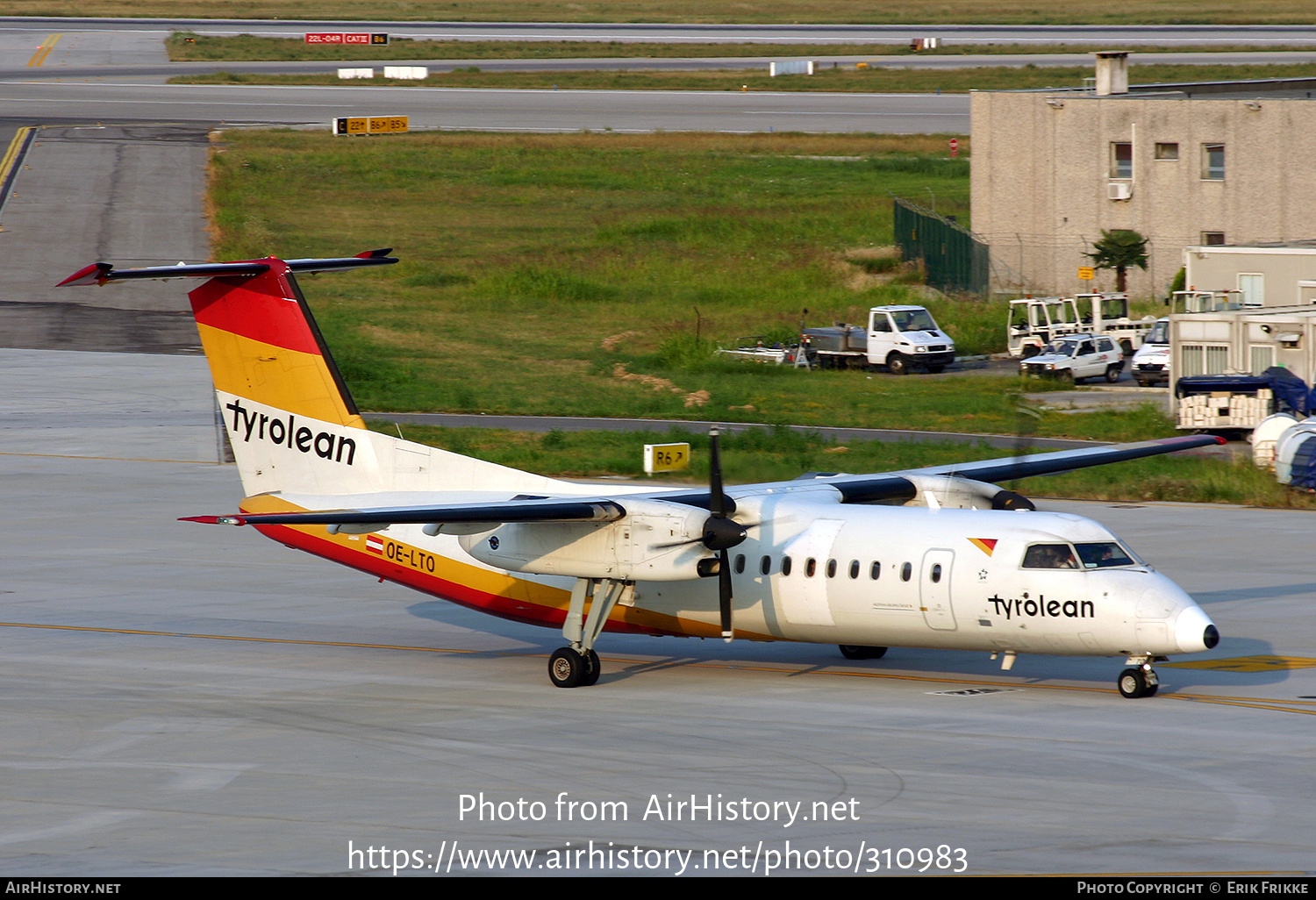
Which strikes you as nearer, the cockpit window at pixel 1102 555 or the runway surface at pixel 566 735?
the runway surface at pixel 566 735

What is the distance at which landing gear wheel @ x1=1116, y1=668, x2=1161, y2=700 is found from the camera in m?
20.6

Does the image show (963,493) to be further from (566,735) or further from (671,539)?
(566,735)

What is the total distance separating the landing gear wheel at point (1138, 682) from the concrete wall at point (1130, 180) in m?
48.7

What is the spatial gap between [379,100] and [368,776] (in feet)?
366

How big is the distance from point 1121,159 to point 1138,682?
51923 mm

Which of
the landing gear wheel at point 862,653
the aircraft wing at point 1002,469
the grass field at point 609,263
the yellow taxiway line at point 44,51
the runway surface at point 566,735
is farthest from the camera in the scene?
the yellow taxiway line at point 44,51

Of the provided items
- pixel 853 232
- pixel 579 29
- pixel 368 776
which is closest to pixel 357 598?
pixel 368 776

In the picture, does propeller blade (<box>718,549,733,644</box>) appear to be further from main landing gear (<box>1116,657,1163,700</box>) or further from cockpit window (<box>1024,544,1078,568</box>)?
main landing gear (<box>1116,657,1163,700</box>)

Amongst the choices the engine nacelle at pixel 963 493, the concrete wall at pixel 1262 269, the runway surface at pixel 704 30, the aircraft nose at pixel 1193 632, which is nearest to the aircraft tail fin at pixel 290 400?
the engine nacelle at pixel 963 493

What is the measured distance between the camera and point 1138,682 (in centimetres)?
2061

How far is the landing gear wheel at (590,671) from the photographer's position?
2242cm

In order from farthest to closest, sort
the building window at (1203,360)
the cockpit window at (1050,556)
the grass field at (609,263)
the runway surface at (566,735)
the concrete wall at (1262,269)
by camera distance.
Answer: the concrete wall at (1262,269)
the grass field at (609,263)
the building window at (1203,360)
the cockpit window at (1050,556)
the runway surface at (566,735)

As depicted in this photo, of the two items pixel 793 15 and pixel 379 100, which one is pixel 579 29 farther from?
pixel 379 100

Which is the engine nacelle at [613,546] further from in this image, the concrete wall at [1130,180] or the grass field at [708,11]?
the grass field at [708,11]
